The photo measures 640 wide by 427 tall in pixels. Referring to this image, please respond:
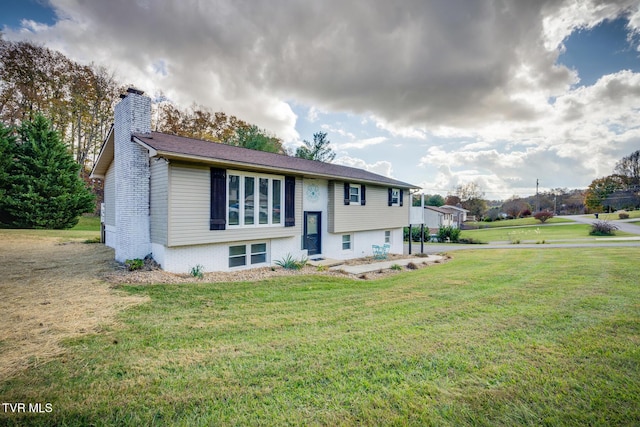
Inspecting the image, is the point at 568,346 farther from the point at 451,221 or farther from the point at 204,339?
the point at 451,221

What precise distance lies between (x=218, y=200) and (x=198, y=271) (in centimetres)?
228

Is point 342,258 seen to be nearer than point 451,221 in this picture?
Yes

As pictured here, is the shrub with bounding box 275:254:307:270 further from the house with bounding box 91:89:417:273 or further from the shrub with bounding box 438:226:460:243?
the shrub with bounding box 438:226:460:243

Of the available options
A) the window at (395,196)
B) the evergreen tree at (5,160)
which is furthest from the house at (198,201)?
the evergreen tree at (5,160)

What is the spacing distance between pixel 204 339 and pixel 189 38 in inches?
514

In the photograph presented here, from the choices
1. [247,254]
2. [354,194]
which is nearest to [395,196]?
[354,194]

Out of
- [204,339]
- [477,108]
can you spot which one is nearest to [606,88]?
[477,108]

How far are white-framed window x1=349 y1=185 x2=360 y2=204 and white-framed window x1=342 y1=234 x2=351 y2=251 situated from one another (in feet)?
6.01

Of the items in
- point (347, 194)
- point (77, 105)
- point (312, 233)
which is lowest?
point (312, 233)

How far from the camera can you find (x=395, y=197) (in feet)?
55.3

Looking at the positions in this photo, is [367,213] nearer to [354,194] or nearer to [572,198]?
[354,194]

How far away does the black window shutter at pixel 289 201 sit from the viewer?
34.9ft

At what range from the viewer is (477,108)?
15797mm

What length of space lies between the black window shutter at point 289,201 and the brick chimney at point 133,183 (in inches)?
181
